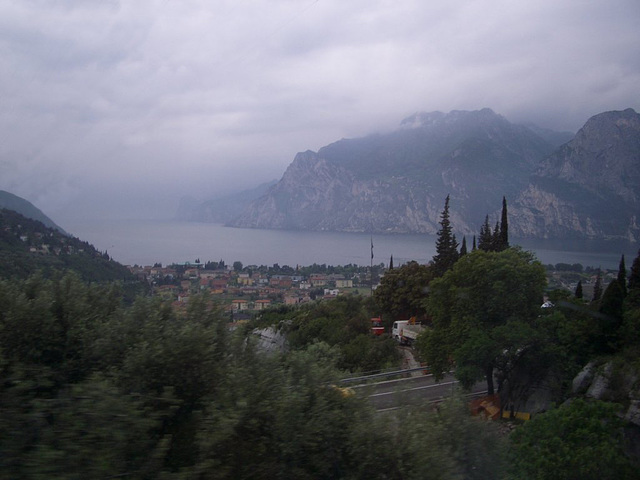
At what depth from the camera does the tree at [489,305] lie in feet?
42.2

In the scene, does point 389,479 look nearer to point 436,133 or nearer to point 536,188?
point 536,188

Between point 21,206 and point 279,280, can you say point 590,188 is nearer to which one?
point 279,280

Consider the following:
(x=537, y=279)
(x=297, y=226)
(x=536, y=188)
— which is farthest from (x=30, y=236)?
(x=297, y=226)

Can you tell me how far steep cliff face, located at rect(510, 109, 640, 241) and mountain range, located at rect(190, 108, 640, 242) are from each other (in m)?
0.10

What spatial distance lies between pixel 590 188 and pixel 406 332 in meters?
26.3

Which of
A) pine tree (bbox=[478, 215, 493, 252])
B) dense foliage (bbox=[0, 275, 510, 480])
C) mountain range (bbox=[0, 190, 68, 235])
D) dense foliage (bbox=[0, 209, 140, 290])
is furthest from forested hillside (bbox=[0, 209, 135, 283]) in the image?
pine tree (bbox=[478, 215, 493, 252])

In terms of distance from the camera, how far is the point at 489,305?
1389 centimetres

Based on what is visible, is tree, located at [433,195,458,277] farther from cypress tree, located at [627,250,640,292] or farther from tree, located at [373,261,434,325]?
cypress tree, located at [627,250,640,292]

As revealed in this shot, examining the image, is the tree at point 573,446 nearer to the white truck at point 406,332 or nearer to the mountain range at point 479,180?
the white truck at point 406,332

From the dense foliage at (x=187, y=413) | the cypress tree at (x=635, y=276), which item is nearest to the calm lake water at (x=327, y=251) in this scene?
the cypress tree at (x=635, y=276)

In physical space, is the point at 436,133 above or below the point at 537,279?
above

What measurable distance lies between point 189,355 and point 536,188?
52196 mm

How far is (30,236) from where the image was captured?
17125 millimetres

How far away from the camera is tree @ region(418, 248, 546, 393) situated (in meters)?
12.9
